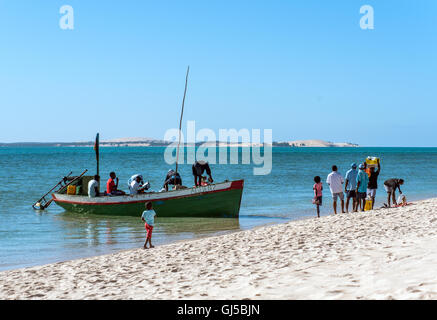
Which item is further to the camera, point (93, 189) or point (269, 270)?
point (93, 189)

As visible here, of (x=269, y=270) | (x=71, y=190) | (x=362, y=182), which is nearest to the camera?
(x=269, y=270)

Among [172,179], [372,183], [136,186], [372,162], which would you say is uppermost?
[372,162]

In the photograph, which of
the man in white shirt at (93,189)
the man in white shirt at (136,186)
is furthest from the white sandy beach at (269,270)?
the man in white shirt at (93,189)

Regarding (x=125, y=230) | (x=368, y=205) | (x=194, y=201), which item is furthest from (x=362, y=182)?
(x=125, y=230)

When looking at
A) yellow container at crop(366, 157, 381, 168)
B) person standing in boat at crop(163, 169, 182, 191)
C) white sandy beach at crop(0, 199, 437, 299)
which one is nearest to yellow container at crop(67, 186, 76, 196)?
person standing in boat at crop(163, 169, 182, 191)

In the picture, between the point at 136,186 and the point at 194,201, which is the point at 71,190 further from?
the point at 194,201

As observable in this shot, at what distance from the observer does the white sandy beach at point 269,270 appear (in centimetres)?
646

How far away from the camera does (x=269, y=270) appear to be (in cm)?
791

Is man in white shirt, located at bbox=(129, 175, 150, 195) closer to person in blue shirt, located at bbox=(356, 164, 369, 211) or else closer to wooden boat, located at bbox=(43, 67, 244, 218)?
wooden boat, located at bbox=(43, 67, 244, 218)

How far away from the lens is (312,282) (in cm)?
679

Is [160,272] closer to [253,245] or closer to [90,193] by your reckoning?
[253,245]

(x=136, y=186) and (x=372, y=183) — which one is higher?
(x=372, y=183)
